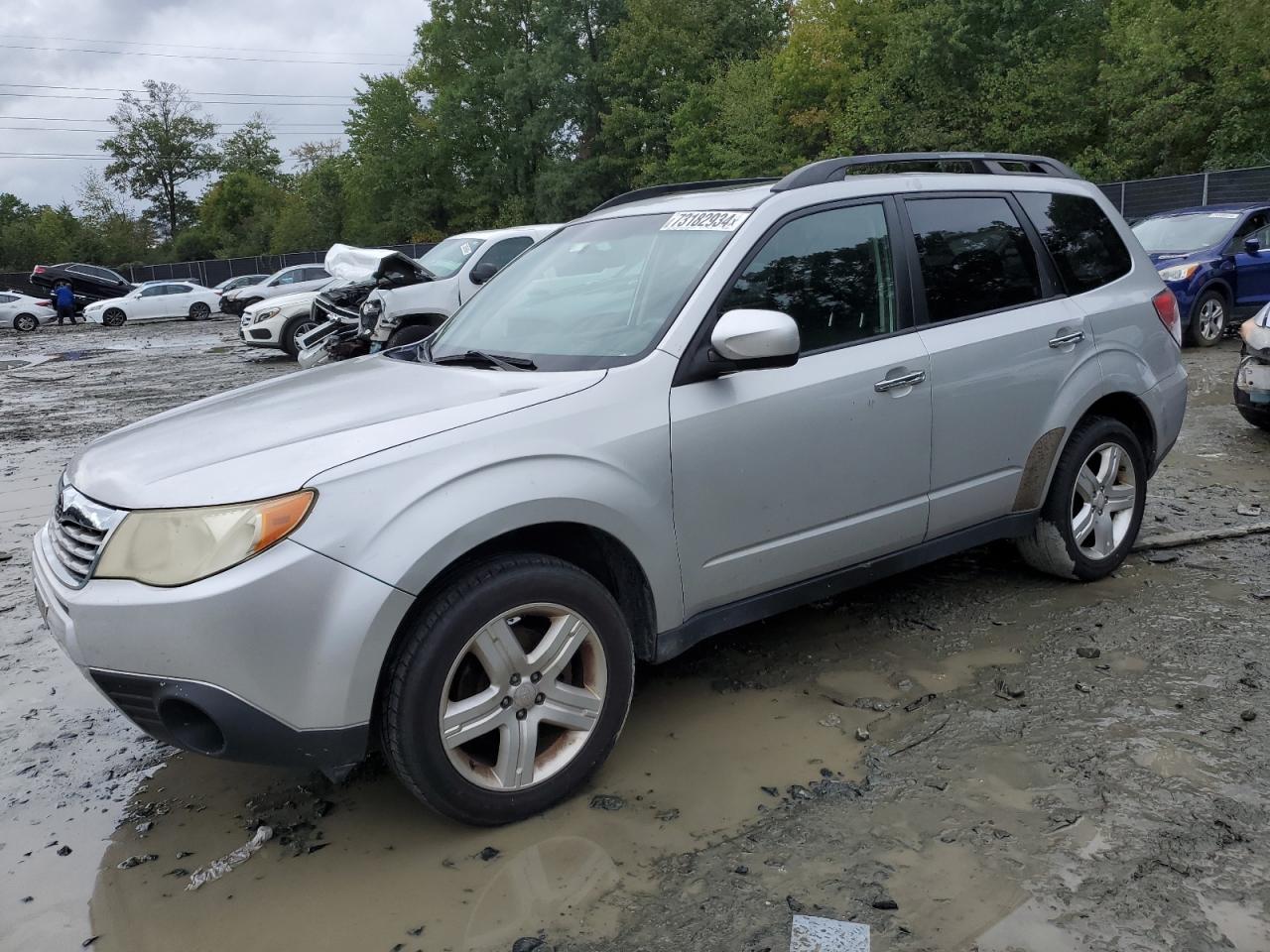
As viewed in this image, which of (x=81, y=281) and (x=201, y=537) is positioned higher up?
(x=81, y=281)

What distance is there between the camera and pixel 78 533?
291cm

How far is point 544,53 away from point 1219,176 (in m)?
34.8

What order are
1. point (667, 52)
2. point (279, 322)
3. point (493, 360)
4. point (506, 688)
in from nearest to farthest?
1. point (506, 688)
2. point (493, 360)
3. point (279, 322)
4. point (667, 52)

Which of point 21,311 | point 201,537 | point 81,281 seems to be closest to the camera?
point 201,537

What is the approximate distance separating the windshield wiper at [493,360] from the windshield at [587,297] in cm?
4

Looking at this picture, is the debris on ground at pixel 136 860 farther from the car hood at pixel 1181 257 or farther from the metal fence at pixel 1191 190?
the metal fence at pixel 1191 190

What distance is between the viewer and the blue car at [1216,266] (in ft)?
39.2

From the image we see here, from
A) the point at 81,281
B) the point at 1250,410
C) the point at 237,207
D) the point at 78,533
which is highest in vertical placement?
the point at 237,207

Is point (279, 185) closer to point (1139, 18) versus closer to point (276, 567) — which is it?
point (1139, 18)

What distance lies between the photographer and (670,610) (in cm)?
325

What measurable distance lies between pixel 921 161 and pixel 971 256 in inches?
17.1

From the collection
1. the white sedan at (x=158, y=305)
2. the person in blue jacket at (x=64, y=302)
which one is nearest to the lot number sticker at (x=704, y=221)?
the white sedan at (x=158, y=305)

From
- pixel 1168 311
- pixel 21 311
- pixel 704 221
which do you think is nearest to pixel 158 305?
pixel 21 311

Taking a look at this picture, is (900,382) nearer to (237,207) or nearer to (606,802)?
(606,802)
